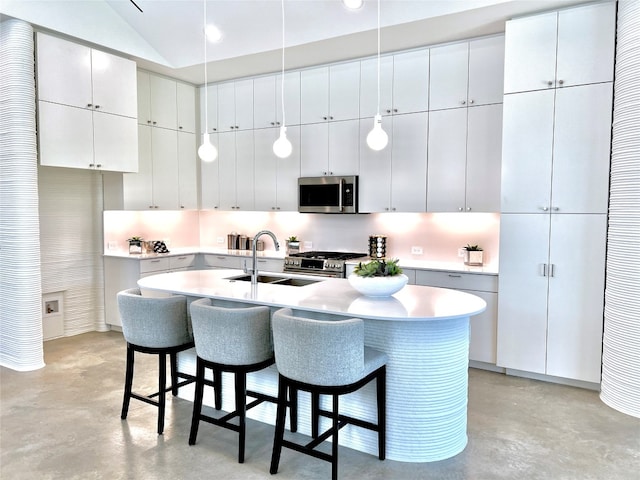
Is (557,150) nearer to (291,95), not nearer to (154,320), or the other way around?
(291,95)

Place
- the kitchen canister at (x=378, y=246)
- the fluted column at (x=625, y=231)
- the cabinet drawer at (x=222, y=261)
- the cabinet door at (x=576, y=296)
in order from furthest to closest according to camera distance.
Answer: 1. the cabinet drawer at (x=222, y=261)
2. the kitchen canister at (x=378, y=246)
3. the cabinet door at (x=576, y=296)
4. the fluted column at (x=625, y=231)

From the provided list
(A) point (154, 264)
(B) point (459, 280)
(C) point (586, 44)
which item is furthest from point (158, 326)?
(C) point (586, 44)

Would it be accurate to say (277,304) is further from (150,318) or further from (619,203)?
(619,203)

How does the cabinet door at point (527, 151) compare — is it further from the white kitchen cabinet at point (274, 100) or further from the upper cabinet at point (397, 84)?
the white kitchen cabinet at point (274, 100)

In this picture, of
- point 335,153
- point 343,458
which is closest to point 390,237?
point 335,153

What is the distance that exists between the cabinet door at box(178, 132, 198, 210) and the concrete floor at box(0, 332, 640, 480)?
2940mm

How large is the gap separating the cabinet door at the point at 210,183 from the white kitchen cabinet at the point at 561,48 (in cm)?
388

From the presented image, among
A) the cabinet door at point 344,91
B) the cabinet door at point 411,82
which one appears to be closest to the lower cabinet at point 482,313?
the cabinet door at point 411,82

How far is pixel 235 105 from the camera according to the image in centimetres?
624

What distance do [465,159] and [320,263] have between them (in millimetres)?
1875

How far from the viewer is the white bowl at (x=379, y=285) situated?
116 inches

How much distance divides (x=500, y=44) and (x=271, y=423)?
393cm

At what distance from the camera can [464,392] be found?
9.68 feet

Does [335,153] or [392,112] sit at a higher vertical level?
[392,112]
